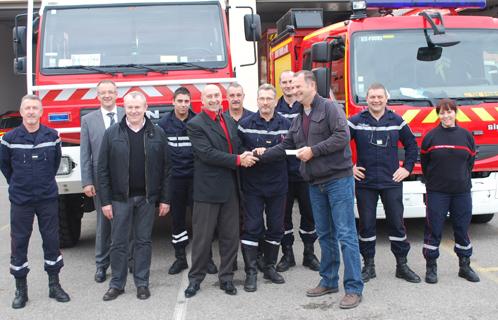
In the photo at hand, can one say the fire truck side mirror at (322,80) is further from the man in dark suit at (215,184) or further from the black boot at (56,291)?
the black boot at (56,291)

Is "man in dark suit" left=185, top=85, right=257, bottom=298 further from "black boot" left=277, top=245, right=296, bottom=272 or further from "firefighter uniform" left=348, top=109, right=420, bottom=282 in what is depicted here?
"firefighter uniform" left=348, top=109, right=420, bottom=282

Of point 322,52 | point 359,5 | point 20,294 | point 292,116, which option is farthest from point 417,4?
point 20,294

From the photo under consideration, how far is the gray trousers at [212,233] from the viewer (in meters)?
5.07

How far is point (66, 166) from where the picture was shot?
5.77 m

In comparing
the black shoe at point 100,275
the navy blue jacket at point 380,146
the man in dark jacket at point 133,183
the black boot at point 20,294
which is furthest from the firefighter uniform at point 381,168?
the black boot at point 20,294

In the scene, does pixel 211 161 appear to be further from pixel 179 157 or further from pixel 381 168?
pixel 381 168

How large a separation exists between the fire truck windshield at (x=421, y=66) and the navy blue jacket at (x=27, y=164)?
3394 mm

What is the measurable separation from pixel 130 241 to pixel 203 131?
4.56 feet

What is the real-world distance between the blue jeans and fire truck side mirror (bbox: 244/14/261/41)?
2196 millimetres

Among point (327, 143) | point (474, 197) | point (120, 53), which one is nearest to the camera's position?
point (327, 143)

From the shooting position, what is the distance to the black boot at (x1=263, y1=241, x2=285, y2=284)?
212 inches

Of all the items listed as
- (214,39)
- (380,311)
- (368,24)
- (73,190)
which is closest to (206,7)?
(214,39)

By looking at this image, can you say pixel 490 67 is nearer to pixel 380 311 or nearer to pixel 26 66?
pixel 380 311

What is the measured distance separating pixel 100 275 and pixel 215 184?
157cm
